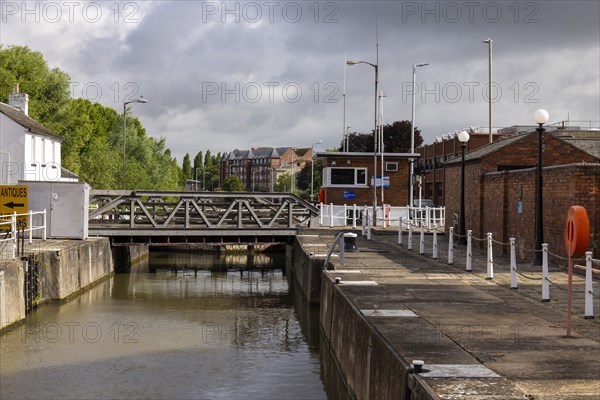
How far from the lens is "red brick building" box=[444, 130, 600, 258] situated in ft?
60.7

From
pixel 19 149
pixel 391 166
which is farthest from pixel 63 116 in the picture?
pixel 391 166

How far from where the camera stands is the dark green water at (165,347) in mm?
14047

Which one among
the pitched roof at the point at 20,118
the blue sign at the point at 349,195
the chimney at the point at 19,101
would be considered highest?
the chimney at the point at 19,101

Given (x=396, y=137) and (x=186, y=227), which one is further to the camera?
(x=396, y=137)

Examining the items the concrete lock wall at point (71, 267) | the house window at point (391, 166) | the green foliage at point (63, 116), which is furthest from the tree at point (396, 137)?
the concrete lock wall at point (71, 267)

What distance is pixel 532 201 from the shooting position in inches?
842

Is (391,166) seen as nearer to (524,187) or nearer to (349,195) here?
(349,195)

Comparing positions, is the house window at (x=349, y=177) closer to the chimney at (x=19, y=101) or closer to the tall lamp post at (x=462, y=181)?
the tall lamp post at (x=462, y=181)

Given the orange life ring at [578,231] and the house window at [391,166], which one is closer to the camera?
the orange life ring at [578,231]

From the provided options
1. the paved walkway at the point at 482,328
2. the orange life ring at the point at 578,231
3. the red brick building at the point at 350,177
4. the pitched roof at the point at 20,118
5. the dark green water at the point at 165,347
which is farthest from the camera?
the red brick building at the point at 350,177

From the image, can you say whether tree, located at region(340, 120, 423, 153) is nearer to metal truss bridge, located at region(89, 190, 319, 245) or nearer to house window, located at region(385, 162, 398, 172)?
house window, located at region(385, 162, 398, 172)

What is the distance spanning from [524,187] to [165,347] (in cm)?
1064

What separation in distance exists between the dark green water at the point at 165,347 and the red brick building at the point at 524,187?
6.38 meters

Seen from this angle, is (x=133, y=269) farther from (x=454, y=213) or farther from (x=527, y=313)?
(x=527, y=313)
